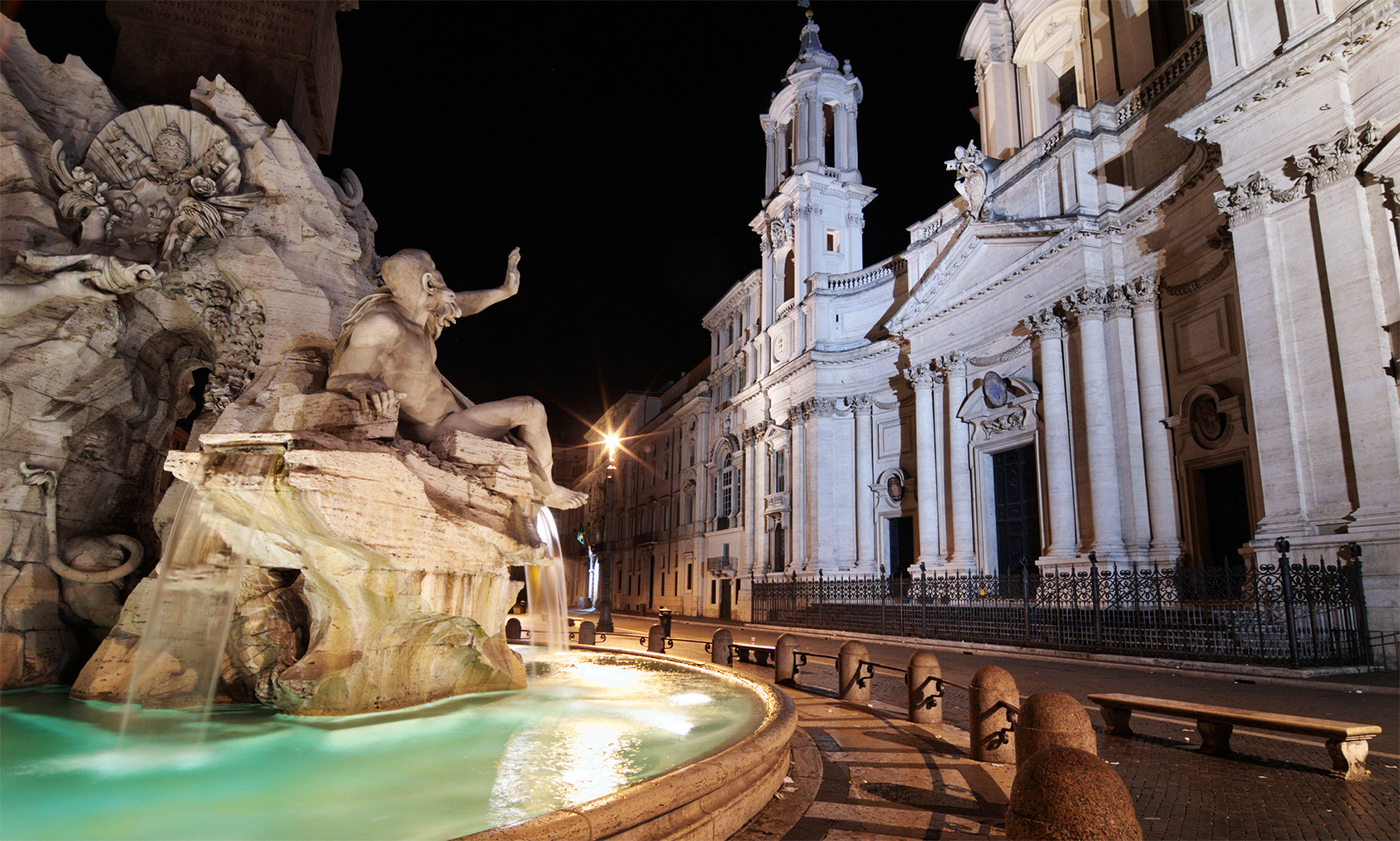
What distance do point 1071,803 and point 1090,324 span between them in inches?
771

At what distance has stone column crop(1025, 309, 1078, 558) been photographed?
19875mm

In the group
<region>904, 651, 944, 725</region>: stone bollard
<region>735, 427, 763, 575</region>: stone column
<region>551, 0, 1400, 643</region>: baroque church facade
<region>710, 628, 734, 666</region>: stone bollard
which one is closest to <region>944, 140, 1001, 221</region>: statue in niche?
<region>551, 0, 1400, 643</region>: baroque church facade

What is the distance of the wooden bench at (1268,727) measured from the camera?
534cm

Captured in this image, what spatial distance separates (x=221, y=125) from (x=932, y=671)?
10.1m

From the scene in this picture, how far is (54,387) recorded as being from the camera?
25.6 ft

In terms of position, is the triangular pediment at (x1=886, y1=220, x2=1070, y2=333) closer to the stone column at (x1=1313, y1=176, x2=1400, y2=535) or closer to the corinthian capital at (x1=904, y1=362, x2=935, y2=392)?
the corinthian capital at (x1=904, y1=362, x2=935, y2=392)

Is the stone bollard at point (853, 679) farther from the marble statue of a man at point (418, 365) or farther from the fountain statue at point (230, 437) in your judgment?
the marble statue of a man at point (418, 365)

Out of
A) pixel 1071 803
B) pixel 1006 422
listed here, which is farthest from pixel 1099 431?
pixel 1071 803

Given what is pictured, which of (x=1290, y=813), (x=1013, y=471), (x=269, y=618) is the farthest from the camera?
(x=1013, y=471)

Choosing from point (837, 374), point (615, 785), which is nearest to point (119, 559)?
point (615, 785)

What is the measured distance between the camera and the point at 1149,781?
526 centimetres

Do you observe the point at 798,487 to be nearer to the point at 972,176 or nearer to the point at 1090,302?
the point at 972,176

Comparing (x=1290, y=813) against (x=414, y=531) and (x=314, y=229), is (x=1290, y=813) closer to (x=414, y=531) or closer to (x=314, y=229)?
(x=414, y=531)

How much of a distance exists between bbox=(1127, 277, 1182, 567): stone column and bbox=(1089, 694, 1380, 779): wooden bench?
12672 millimetres
